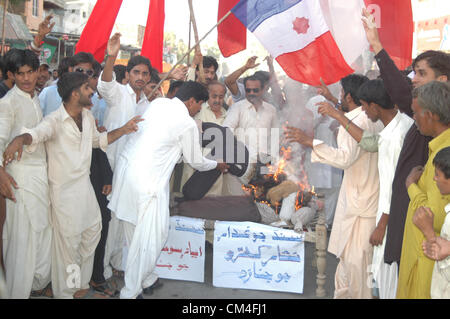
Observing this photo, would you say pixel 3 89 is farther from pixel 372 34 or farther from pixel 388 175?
pixel 388 175

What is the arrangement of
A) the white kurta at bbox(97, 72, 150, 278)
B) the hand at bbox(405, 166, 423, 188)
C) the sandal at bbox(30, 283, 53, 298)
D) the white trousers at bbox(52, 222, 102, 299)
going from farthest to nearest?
the white kurta at bbox(97, 72, 150, 278), the sandal at bbox(30, 283, 53, 298), the white trousers at bbox(52, 222, 102, 299), the hand at bbox(405, 166, 423, 188)

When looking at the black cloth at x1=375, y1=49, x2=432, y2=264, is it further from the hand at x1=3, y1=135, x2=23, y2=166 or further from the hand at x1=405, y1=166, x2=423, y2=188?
the hand at x1=3, y1=135, x2=23, y2=166

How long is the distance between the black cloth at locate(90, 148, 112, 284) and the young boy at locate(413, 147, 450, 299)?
3064mm

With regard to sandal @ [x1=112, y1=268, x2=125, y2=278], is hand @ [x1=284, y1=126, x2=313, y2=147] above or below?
above

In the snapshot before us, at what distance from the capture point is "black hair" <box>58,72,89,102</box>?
3.90 metres

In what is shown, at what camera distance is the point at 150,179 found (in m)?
3.99

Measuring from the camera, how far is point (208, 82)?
6113 millimetres

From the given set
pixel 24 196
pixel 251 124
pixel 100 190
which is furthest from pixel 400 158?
pixel 24 196

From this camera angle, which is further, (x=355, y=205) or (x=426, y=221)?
(x=355, y=205)

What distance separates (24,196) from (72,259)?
0.77m

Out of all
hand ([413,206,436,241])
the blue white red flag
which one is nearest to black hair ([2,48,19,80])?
the blue white red flag

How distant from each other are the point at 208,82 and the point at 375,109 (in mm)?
3060

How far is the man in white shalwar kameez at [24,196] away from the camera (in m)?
3.70

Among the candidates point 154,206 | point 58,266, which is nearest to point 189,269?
point 154,206
